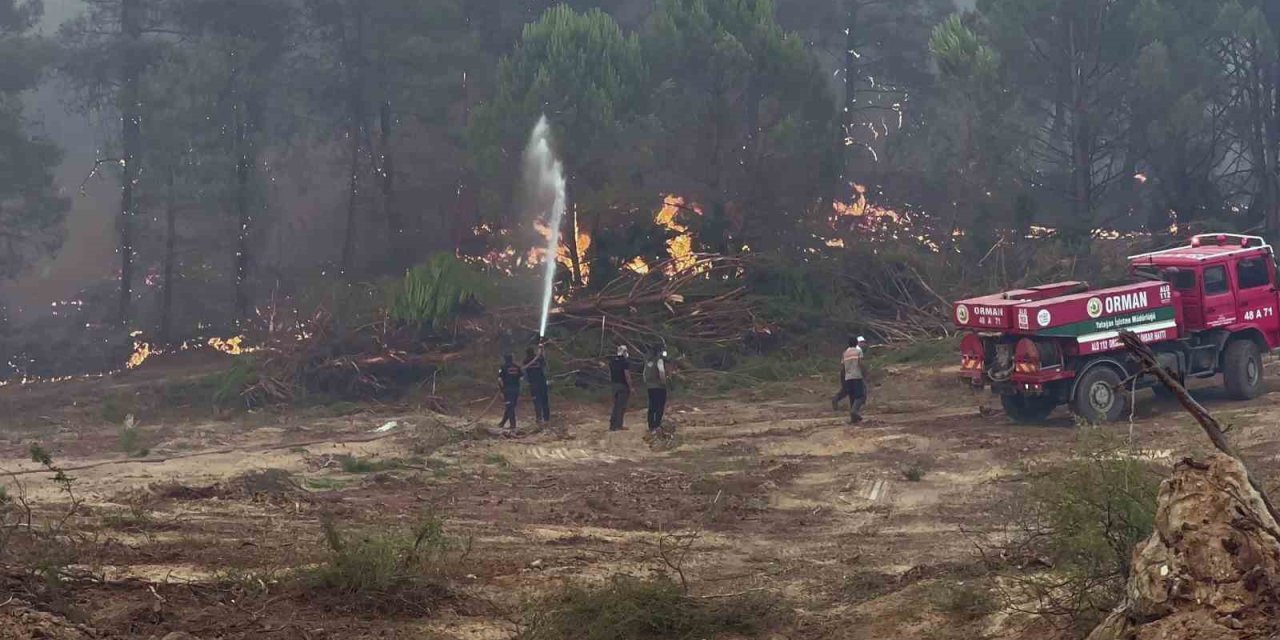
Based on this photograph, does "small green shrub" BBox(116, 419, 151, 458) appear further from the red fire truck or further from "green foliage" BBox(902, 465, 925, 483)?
the red fire truck

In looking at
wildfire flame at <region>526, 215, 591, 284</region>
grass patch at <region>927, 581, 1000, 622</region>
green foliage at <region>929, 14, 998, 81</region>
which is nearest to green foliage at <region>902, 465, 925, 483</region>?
grass patch at <region>927, 581, 1000, 622</region>

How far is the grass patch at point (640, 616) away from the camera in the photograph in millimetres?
8797

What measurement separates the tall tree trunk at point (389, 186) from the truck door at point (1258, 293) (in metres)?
24.1

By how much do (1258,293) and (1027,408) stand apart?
3684 mm

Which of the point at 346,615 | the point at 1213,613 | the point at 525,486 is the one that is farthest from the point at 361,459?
the point at 1213,613

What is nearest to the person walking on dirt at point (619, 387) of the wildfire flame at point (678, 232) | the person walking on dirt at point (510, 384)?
the person walking on dirt at point (510, 384)

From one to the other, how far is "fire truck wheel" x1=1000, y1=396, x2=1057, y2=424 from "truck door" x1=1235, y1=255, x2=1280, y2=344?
3.05m

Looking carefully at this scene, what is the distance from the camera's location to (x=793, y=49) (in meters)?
34.4

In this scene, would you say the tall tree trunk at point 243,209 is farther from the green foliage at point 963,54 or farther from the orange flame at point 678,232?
the green foliage at point 963,54

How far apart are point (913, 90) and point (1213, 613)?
1722 inches

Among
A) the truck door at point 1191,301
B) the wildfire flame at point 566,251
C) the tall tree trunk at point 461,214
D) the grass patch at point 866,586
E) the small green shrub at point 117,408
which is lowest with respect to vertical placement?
the grass patch at point 866,586

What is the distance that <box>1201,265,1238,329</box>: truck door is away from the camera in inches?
742

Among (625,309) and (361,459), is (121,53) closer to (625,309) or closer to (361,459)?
(625,309)

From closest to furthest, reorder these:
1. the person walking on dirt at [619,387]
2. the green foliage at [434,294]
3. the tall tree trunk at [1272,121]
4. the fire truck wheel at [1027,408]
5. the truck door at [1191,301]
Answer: the truck door at [1191,301]
the fire truck wheel at [1027,408]
the person walking on dirt at [619,387]
the green foliage at [434,294]
the tall tree trunk at [1272,121]
